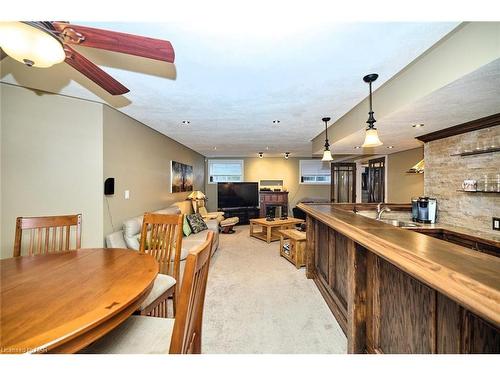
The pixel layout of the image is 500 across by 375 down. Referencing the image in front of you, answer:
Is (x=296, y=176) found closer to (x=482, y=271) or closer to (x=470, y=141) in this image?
(x=470, y=141)

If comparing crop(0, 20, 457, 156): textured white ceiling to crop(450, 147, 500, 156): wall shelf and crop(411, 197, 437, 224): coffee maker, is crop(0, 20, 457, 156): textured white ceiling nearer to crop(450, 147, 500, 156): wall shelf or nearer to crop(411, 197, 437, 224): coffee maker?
crop(450, 147, 500, 156): wall shelf

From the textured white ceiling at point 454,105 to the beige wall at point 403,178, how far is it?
2620mm

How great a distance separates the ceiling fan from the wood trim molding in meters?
3.22

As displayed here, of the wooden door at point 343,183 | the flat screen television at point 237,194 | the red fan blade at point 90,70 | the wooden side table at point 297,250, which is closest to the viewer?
the red fan blade at point 90,70

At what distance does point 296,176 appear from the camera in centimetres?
800

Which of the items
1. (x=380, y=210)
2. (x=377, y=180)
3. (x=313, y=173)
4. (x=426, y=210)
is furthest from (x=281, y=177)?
A: (x=426, y=210)

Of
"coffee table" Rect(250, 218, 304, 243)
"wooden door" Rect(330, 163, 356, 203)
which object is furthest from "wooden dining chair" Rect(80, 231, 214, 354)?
"wooden door" Rect(330, 163, 356, 203)

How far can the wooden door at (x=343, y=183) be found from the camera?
7.75 m

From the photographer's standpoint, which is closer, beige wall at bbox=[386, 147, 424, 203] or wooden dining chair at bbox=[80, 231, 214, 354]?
wooden dining chair at bbox=[80, 231, 214, 354]

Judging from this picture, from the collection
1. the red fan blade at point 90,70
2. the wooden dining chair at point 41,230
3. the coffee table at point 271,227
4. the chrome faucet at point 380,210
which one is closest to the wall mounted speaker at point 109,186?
the wooden dining chair at point 41,230

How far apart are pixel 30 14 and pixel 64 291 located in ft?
4.10

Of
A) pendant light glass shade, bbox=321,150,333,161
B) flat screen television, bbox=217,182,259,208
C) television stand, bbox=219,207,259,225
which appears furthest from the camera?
flat screen television, bbox=217,182,259,208

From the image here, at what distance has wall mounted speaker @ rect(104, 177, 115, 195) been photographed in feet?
8.84

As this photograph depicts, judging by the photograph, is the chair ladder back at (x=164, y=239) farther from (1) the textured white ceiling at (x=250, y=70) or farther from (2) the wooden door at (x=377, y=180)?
(2) the wooden door at (x=377, y=180)
